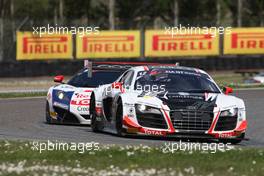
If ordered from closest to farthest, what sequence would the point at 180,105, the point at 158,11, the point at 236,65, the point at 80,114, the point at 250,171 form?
1. the point at 250,171
2. the point at 180,105
3. the point at 80,114
4. the point at 236,65
5. the point at 158,11

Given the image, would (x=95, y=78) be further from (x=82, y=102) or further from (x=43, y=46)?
(x=43, y=46)

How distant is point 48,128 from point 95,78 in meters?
2.16

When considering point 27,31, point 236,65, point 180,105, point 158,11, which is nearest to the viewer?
point 180,105

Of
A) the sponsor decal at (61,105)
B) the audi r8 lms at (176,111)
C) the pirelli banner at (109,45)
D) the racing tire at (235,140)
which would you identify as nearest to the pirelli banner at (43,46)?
the pirelli banner at (109,45)

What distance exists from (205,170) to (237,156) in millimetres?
1309

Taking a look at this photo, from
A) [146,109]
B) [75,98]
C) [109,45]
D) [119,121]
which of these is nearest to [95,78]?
[75,98]

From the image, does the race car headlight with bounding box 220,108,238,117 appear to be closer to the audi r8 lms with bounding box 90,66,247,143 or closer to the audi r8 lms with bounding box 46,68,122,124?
the audi r8 lms with bounding box 90,66,247,143

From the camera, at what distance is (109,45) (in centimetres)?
4222

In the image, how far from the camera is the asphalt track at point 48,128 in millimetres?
13234

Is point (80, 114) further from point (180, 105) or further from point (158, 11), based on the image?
point (158, 11)

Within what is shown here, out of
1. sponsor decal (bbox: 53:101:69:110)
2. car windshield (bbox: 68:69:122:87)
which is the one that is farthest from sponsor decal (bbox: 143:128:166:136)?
car windshield (bbox: 68:69:122:87)

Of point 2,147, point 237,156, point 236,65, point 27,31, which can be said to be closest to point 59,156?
point 2,147

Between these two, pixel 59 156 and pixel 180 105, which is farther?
pixel 180 105

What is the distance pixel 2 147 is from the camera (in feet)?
36.9
